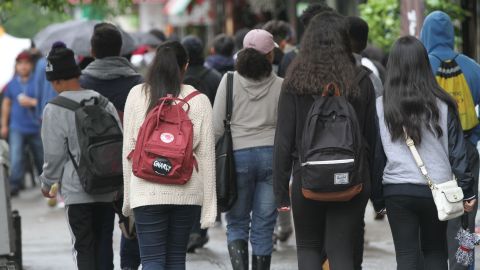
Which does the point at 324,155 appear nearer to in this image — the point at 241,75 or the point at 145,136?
the point at 145,136

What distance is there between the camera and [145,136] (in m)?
6.54

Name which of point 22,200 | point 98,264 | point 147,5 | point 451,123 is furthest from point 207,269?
point 147,5

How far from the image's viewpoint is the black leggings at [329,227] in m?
6.27

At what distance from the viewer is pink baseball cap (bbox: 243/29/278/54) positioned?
25.8 ft

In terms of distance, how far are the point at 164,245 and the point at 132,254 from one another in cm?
178

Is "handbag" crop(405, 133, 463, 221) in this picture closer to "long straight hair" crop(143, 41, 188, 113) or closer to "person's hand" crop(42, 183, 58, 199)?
"long straight hair" crop(143, 41, 188, 113)

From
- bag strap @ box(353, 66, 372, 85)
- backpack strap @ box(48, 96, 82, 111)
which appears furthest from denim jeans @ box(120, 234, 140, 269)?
bag strap @ box(353, 66, 372, 85)

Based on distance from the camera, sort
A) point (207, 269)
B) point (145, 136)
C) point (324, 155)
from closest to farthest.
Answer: point (324, 155) → point (145, 136) → point (207, 269)

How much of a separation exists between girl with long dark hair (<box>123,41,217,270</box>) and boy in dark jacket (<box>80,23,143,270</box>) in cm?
156

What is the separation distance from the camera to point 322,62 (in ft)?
20.7

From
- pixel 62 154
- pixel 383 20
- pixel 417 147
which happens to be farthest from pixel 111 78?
pixel 383 20

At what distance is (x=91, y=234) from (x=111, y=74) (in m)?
1.42

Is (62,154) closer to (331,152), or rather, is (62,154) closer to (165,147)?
(165,147)

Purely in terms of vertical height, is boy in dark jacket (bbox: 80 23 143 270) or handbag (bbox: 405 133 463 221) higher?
boy in dark jacket (bbox: 80 23 143 270)
